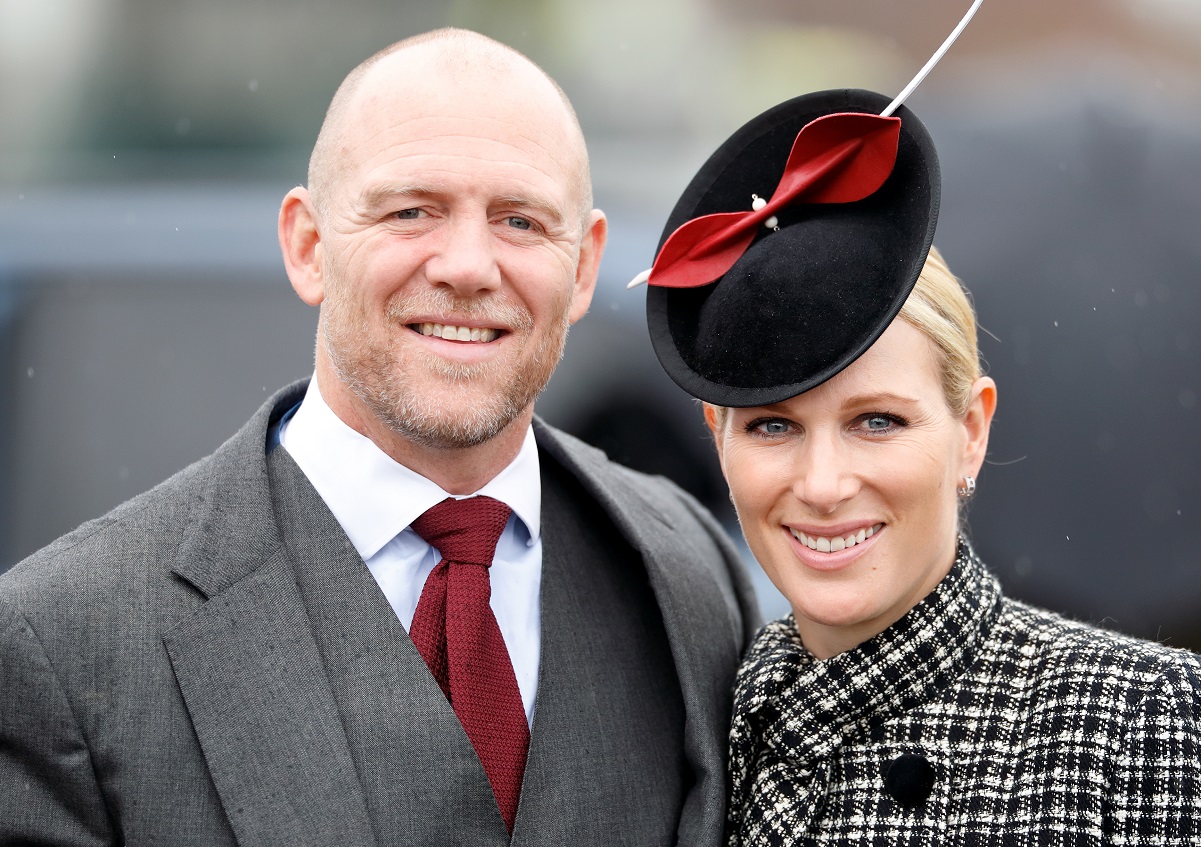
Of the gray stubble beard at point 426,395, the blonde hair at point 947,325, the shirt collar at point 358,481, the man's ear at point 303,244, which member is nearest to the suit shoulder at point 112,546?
the shirt collar at point 358,481

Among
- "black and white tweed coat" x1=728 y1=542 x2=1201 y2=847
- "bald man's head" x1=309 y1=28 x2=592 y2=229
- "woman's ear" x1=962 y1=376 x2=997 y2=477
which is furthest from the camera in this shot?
"bald man's head" x1=309 y1=28 x2=592 y2=229

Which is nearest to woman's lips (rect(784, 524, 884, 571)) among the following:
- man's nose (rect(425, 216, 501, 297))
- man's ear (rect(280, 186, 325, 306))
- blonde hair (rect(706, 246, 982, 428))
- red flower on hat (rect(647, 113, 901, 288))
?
blonde hair (rect(706, 246, 982, 428))

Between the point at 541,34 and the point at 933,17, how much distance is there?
2.25 m

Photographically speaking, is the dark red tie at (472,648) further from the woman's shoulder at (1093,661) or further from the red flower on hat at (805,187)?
the woman's shoulder at (1093,661)

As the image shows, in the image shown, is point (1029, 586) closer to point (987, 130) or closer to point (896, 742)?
point (987, 130)

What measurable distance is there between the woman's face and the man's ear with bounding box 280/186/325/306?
82cm

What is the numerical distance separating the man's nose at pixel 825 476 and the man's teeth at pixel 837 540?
54 mm

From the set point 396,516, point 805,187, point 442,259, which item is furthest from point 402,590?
point 805,187

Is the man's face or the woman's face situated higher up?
the man's face

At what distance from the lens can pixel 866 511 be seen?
236 centimetres

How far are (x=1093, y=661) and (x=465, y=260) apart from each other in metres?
1.16

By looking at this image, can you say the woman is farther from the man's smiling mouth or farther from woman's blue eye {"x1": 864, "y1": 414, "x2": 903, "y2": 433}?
the man's smiling mouth

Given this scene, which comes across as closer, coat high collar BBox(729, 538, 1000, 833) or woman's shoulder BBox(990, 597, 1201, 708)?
woman's shoulder BBox(990, 597, 1201, 708)

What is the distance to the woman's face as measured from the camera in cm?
233
